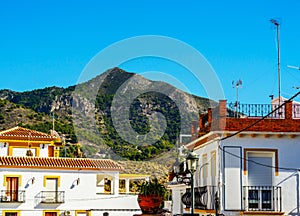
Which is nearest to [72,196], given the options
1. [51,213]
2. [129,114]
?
[51,213]

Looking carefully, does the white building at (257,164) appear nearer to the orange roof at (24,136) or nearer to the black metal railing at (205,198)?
the black metal railing at (205,198)

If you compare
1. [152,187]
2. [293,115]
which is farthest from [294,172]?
[152,187]

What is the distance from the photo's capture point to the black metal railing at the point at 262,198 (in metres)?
15.2

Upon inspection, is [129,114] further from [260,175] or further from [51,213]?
[51,213]

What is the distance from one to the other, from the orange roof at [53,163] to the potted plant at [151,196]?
81.2ft

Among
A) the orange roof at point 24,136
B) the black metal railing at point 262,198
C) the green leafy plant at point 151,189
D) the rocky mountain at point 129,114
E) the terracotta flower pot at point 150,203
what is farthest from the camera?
the orange roof at point 24,136

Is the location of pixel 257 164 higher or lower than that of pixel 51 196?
higher

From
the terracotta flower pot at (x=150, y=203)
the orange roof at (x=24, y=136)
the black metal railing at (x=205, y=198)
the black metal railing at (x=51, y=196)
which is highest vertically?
Result: the orange roof at (x=24, y=136)

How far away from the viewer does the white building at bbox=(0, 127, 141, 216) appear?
99.1 ft

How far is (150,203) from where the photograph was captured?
19.2 feet

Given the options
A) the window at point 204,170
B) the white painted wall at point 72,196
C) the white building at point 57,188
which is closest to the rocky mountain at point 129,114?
the window at point 204,170

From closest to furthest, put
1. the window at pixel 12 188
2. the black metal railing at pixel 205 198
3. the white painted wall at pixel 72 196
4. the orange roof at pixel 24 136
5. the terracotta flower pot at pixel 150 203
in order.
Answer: the terracotta flower pot at pixel 150 203, the black metal railing at pixel 205 198, the window at pixel 12 188, the white painted wall at pixel 72 196, the orange roof at pixel 24 136

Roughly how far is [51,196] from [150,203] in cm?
2583

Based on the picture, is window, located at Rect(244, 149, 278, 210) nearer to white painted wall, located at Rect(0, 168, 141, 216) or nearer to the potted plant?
the potted plant
